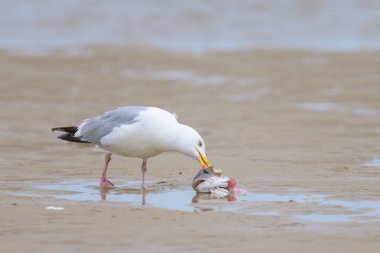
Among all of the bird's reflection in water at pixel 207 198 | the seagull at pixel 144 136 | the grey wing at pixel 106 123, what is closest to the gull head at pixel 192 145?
the seagull at pixel 144 136

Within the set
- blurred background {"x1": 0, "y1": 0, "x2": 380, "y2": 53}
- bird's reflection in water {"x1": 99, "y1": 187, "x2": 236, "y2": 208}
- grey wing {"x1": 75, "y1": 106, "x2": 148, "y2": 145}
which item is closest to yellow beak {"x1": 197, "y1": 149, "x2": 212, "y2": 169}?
bird's reflection in water {"x1": 99, "y1": 187, "x2": 236, "y2": 208}

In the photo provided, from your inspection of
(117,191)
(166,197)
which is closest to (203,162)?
(166,197)

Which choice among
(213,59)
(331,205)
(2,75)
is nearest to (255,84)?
(213,59)

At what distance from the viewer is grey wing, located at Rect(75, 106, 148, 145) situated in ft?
31.8

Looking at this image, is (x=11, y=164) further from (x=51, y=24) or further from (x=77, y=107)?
(x=51, y=24)

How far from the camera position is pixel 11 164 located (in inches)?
425

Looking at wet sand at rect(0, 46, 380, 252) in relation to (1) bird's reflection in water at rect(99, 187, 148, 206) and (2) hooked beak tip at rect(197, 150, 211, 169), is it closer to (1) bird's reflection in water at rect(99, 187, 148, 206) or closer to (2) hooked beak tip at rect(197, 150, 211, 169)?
(1) bird's reflection in water at rect(99, 187, 148, 206)

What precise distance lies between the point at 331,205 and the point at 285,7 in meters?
21.9

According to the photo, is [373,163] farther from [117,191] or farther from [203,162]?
[117,191]

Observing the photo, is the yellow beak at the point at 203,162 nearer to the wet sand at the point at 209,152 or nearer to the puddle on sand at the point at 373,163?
the wet sand at the point at 209,152

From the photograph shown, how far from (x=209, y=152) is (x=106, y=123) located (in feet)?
7.07

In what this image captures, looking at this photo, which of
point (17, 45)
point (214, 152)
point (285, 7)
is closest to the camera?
point (214, 152)

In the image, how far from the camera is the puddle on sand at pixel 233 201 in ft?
26.4

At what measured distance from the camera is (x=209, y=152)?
11766 millimetres
